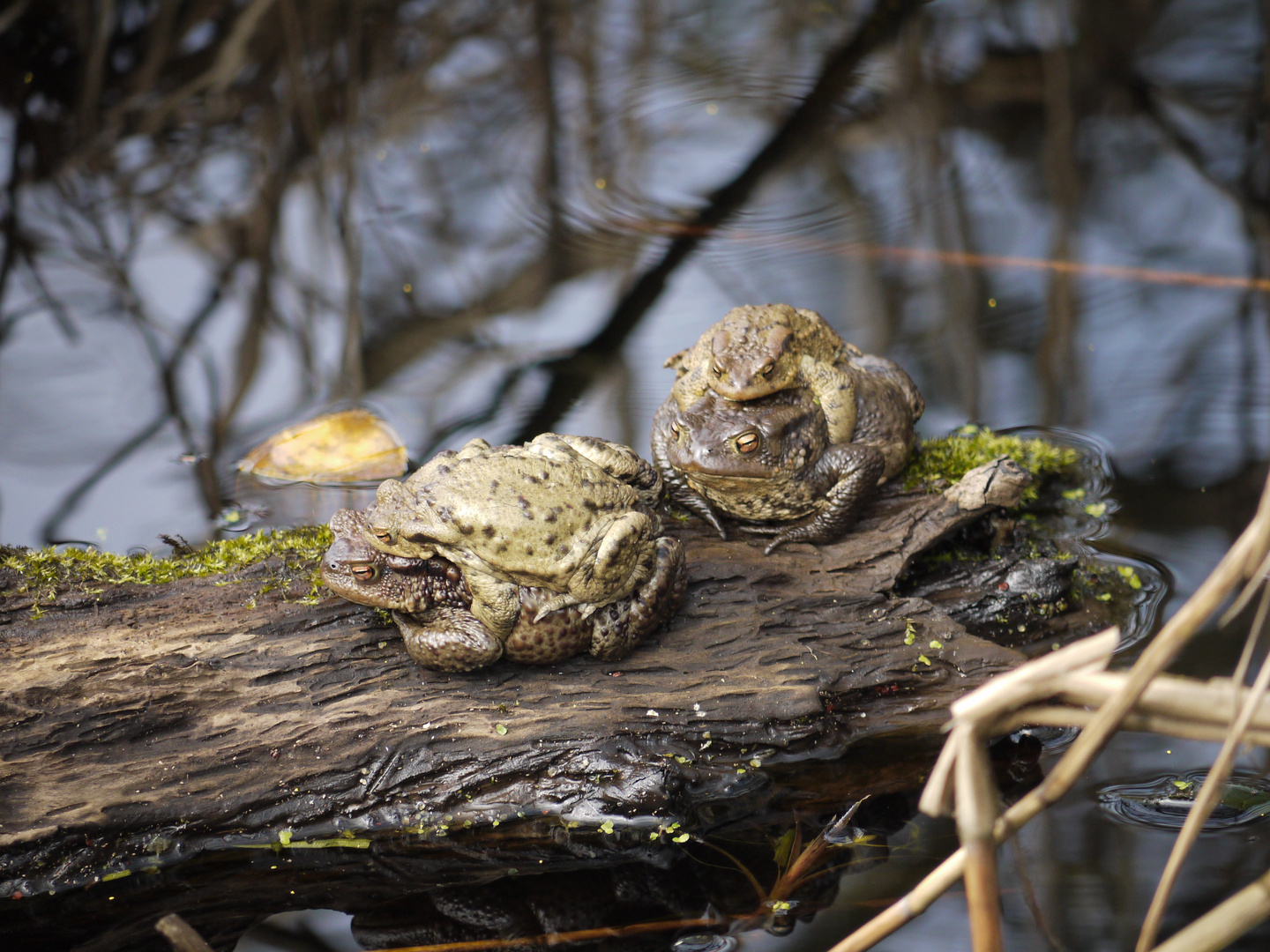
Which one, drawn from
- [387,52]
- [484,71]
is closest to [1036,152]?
[484,71]

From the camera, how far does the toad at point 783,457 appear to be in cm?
435

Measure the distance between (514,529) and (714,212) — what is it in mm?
5128

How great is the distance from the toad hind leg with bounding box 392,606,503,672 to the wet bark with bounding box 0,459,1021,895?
0.58ft

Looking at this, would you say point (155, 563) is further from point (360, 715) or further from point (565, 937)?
point (565, 937)

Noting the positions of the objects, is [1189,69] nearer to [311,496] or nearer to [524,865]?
[311,496]

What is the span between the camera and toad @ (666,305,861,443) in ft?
14.3

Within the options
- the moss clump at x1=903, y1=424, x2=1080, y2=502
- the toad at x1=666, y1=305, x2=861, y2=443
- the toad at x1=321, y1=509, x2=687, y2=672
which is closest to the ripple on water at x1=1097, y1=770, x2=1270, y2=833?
the moss clump at x1=903, y1=424, x2=1080, y2=502

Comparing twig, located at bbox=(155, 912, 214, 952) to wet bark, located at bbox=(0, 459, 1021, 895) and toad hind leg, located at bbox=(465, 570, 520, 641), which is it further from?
toad hind leg, located at bbox=(465, 570, 520, 641)

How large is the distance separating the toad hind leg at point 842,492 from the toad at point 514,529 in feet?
3.00

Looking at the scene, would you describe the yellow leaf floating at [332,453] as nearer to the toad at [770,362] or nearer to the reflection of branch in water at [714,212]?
the reflection of branch in water at [714,212]

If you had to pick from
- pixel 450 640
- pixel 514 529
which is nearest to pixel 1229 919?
pixel 514 529

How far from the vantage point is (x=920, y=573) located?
466 centimetres

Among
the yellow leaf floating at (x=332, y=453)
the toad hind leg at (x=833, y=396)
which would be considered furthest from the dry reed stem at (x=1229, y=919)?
the yellow leaf floating at (x=332, y=453)

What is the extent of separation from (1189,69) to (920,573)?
24.2 feet
